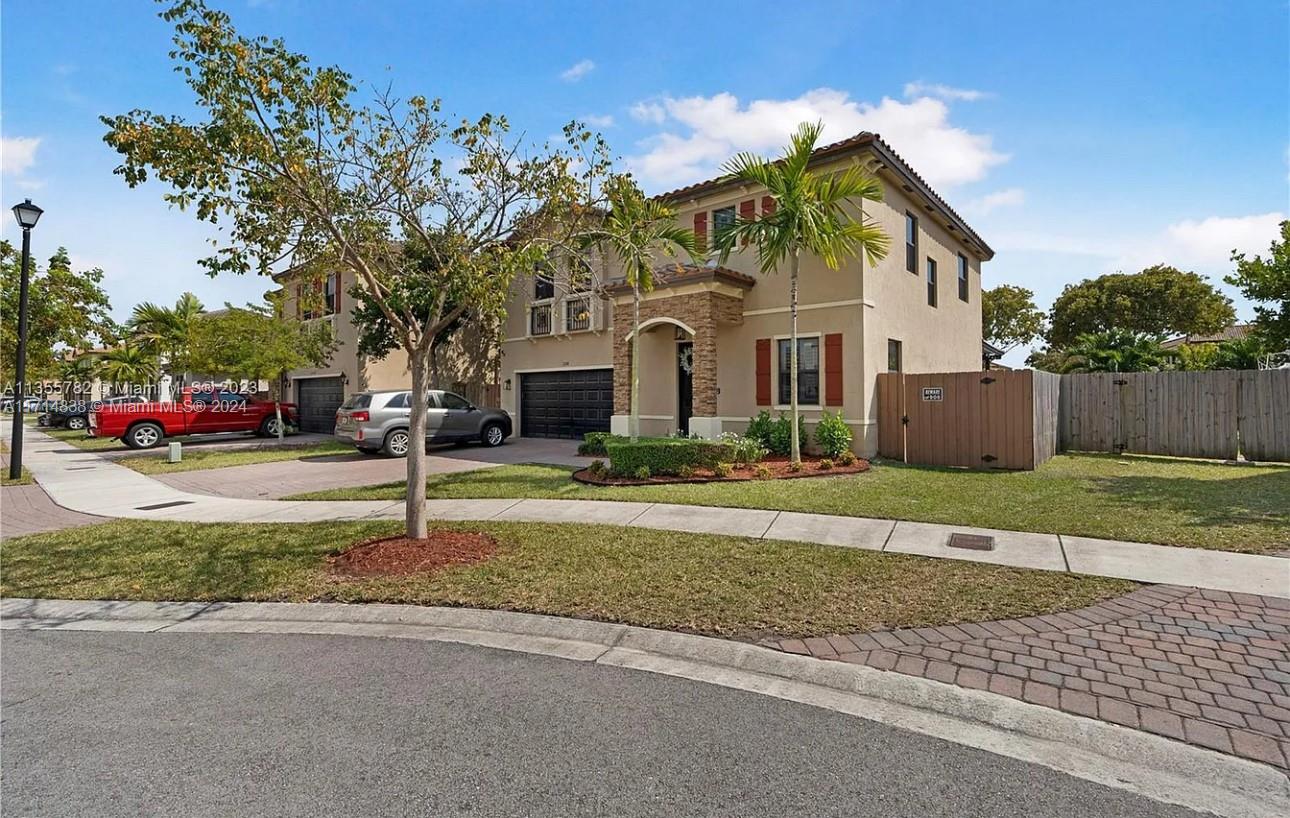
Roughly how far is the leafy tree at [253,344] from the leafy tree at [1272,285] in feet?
73.7

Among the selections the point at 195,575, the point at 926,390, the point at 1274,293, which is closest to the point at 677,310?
the point at 926,390

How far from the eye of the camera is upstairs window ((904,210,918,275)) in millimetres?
14773

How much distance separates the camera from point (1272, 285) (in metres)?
11.3

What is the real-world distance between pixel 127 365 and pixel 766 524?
4257cm

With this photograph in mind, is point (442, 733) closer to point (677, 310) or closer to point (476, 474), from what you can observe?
point (476, 474)

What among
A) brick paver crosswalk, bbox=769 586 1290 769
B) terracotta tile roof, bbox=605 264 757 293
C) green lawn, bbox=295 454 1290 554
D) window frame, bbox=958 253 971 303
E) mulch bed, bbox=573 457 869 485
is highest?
window frame, bbox=958 253 971 303

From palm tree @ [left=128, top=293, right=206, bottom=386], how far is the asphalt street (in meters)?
32.2

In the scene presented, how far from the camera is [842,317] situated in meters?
13.0

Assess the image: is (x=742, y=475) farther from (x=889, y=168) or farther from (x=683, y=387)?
(x=889, y=168)

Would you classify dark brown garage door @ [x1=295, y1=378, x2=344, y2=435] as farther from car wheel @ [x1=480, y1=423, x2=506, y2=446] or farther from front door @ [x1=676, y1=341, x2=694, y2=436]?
front door @ [x1=676, y1=341, x2=694, y2=436]

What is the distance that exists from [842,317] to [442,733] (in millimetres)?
11714

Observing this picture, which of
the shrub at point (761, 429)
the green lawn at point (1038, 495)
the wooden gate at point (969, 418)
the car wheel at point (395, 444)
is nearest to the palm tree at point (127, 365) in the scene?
the car wheel at point (395, 444)

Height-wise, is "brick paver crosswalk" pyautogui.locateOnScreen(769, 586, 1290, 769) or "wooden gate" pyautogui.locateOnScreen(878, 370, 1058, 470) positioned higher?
"wooden gate" pyautogui.locateOnScreen(878, 370, 1058, 470)

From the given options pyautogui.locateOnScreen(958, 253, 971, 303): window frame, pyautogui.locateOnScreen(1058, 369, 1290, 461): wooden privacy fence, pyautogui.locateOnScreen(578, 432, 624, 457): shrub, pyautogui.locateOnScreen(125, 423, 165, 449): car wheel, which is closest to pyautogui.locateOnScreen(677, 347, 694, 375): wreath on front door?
pyautogui.locateOnScreen(578, 432, 624, 457): shrub
